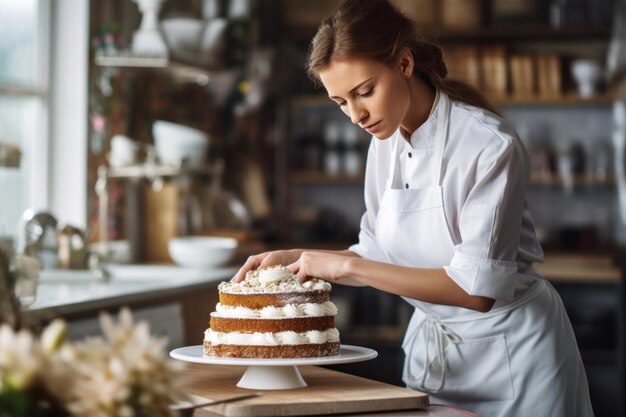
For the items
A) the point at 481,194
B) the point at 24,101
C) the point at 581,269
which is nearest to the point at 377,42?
the point at 481,194

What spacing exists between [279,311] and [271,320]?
0.07 feet

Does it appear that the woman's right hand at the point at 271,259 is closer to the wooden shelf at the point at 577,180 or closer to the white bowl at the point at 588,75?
the wooden shelf at the point at 577,180

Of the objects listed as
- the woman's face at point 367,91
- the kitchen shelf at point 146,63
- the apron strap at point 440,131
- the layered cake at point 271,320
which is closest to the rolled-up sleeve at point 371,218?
the apron strap at point 440,131

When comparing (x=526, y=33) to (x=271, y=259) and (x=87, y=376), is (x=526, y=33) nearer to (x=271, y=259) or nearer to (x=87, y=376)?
(x=271, y=259)

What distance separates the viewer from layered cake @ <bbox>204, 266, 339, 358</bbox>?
167 centimetres

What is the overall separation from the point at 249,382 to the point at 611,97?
3.96 meters

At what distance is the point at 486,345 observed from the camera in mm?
1974

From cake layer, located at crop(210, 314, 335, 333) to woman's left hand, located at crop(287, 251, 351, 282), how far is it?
0.09 meters

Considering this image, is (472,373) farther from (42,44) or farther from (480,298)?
(42,44)

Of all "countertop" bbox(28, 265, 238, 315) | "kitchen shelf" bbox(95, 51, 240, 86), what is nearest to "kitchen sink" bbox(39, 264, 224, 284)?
"countertop" bbox(28, 265, 238, 315)

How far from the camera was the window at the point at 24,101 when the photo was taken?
11.6ft

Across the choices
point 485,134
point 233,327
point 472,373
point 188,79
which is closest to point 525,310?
point 472,373

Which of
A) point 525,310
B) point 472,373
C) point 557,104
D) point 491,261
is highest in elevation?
point 557,104

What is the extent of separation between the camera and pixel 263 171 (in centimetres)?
541
